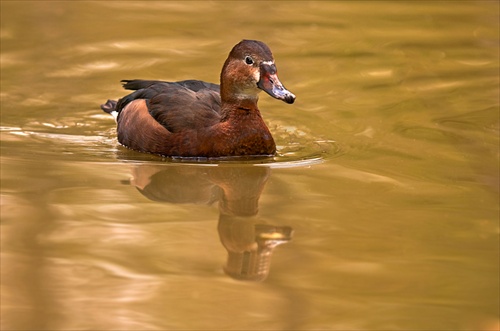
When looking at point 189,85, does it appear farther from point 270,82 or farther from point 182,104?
point 270,82

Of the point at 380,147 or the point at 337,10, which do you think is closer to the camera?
the point at 380,147

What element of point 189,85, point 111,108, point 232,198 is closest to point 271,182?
point 232,198

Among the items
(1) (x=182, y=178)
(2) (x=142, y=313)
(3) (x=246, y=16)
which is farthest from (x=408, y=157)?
(3) (x=246, y=16)

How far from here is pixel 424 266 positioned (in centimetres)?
643

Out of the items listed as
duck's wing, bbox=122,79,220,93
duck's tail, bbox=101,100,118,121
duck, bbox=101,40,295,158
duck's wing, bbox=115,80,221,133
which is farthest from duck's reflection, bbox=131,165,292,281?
duck's tail, bbox=101,100,118,121

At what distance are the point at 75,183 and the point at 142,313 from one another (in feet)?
8.87

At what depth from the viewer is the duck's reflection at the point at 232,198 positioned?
651 cm

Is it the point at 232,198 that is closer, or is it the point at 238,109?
the point at 232,198

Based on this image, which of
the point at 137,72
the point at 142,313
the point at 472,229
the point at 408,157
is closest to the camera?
the point at 142,313

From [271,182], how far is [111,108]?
9.30 ft

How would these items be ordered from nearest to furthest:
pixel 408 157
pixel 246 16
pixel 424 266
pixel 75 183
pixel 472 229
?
pixel 424 266, pixel 472 229, pixel 75 183, pixel 408 157, pixel 246 16

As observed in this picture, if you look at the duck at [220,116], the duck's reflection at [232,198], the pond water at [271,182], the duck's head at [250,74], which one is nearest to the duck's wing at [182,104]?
the duck at [220,116]

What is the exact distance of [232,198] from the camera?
800 centimetres

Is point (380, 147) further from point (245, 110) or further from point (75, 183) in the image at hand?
point (75, 183)
